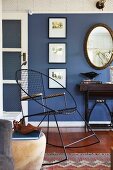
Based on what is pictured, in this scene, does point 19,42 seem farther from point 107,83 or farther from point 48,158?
point 48,158

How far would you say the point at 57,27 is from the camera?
550 centimetres

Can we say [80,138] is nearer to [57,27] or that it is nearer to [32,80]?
[32,80]

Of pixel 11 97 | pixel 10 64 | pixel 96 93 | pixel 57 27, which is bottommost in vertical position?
pixel 11 97

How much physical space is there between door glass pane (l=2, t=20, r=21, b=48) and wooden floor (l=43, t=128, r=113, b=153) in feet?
5.67

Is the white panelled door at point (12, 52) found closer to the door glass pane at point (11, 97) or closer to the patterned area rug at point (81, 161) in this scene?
the door glass pane at point (11, 97)

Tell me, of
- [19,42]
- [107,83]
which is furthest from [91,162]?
[19,42]

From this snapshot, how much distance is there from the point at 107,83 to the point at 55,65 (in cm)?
103

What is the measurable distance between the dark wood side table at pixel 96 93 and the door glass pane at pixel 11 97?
128 centimetres

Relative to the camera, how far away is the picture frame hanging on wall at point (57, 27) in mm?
5500

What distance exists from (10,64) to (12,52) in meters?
0.23

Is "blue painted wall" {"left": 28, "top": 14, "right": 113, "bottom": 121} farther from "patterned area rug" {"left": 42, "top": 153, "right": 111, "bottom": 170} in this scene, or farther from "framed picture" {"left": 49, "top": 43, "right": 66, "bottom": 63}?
"patterned area rug" {"left": 42, "top": 153, "right": 111, "bottom": 170}

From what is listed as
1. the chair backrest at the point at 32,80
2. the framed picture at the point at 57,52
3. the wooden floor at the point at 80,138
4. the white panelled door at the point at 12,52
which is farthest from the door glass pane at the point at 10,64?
the wooden floor at the point at 80,138

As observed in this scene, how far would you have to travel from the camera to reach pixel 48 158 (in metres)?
3.54

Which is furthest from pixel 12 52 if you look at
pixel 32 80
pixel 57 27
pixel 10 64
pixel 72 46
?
pixel 72 46
